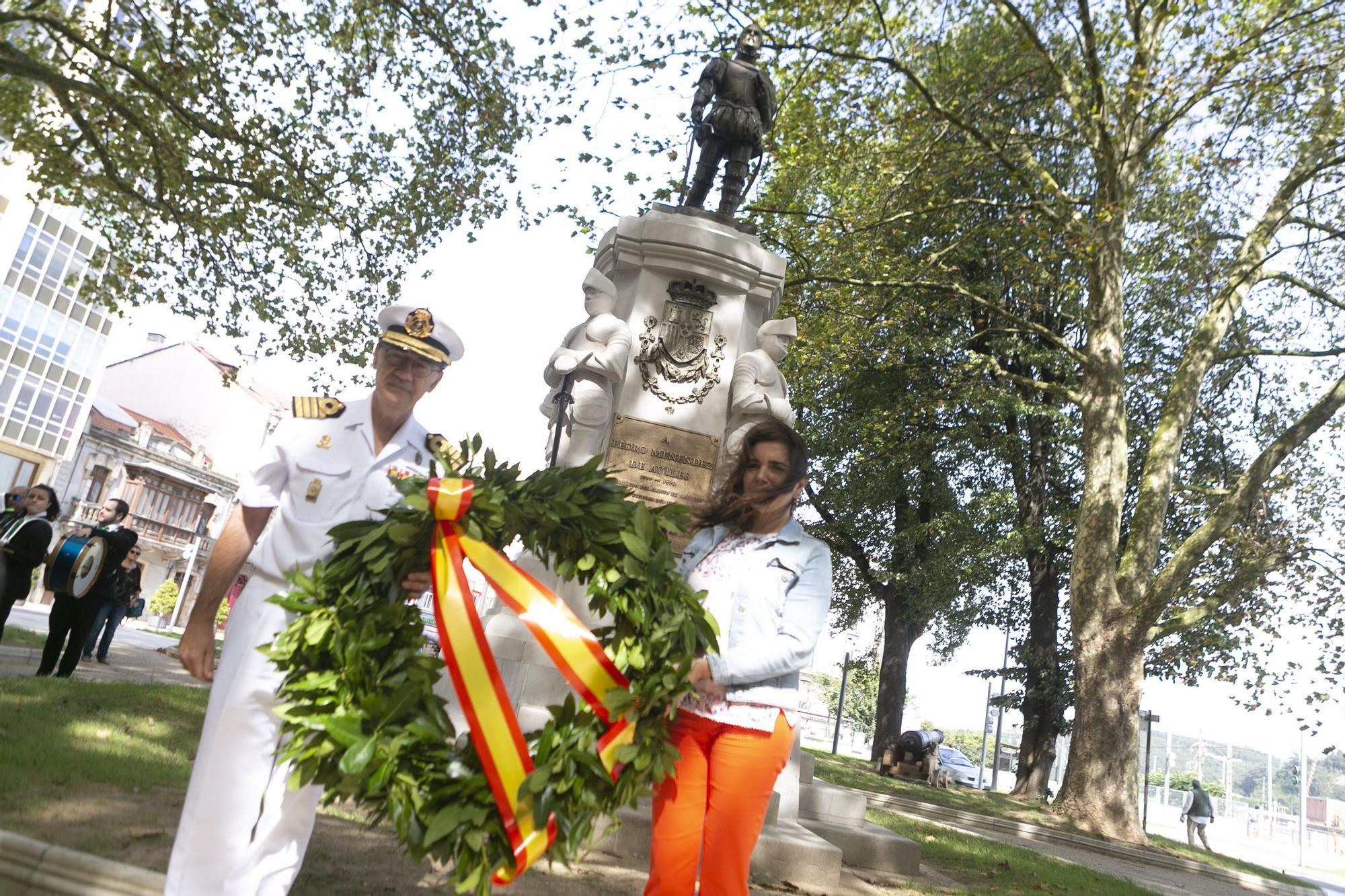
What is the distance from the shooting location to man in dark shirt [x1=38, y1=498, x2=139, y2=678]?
9555 millimetres

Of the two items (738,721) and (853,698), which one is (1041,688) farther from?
(853,698)

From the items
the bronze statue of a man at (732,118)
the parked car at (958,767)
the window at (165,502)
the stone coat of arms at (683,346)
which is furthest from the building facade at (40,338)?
the stone coat of arms at (683,346)

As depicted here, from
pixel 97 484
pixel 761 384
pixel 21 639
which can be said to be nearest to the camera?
pixel 761 384

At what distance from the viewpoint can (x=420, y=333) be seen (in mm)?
3688

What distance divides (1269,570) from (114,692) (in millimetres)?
17676

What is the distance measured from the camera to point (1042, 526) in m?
21.4

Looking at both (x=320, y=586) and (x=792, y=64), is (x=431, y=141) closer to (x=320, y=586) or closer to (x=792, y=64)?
(x=792, y=64)

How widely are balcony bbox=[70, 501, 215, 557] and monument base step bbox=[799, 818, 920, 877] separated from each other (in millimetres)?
49057

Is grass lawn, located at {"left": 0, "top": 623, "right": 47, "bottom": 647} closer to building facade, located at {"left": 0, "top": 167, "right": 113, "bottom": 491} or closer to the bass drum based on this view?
the bass drum

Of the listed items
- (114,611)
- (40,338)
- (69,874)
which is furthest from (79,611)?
(40,338)

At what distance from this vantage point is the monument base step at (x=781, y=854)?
18.6 ft

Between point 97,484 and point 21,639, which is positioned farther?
point 97,484

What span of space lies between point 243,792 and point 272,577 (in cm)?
67

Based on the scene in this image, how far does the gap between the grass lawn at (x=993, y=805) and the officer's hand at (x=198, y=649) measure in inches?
453
